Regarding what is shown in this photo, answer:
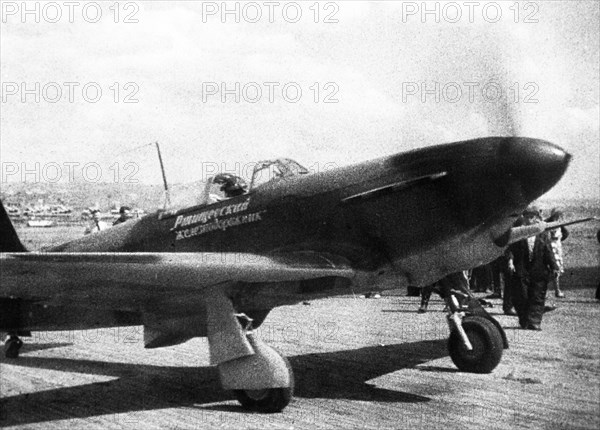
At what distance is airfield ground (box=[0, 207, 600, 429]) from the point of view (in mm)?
5094

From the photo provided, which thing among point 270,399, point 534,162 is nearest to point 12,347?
point 270,399

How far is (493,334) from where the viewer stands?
269 inches

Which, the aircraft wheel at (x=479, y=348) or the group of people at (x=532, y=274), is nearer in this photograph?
the aircraft wheel at (x=479, y=348)

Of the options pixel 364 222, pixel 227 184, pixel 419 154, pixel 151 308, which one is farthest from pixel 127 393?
pixel 419 154

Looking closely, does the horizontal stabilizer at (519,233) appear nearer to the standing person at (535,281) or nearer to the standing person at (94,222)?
the standing person at (535,281)

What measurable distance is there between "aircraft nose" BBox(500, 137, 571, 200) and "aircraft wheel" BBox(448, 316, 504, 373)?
1.85 m

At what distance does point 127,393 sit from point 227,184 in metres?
2.34

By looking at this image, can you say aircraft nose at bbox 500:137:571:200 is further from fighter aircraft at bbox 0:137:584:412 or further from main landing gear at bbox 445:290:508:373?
main landing gear at bbox 445:290:508:373

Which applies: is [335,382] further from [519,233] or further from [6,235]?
[6,235]

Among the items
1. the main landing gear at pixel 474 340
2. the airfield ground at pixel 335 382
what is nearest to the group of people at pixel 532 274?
the airfield ground at pixel 335 382

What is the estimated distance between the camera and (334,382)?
6480 mm

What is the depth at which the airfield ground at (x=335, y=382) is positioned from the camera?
16.7 feet

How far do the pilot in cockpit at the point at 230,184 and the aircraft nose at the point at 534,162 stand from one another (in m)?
2.72

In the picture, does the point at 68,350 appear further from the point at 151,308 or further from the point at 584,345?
the point at 584,345
